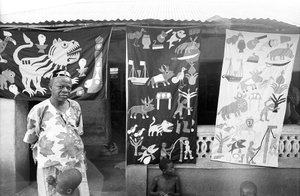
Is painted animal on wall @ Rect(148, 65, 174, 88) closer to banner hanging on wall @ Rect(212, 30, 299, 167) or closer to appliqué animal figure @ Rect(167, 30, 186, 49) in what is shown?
appliqué animal figure @ Rect(167, 30, 186, 49)

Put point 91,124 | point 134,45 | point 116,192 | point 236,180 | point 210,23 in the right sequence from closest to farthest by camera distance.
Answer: point 210,23
point 134,45
point 236,180
point 116,192
point 91,124

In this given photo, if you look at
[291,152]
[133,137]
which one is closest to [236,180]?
[291,152]

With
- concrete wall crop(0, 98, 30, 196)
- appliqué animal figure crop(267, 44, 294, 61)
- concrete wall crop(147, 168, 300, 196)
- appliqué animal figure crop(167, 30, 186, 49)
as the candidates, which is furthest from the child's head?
concrete wall crop(0, 98, 30, 196)

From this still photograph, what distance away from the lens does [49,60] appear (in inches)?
196

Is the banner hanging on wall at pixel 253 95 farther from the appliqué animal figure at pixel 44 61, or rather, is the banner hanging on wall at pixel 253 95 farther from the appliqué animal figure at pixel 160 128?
the appliqué animal figure at pixel 44 61

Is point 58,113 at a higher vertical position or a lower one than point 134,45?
lower

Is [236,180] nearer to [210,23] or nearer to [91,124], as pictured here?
[210,23]

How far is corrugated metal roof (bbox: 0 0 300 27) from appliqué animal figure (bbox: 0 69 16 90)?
85 centimetres

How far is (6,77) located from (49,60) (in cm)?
83

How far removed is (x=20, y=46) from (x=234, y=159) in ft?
13.8

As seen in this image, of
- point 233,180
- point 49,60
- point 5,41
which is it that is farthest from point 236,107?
point 5,41

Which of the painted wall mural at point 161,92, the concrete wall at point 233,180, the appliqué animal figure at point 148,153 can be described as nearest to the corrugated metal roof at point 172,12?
the painted wall mural at point 161,92

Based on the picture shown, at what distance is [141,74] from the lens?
495cm

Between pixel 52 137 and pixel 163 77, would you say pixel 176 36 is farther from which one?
pixel 52 137
